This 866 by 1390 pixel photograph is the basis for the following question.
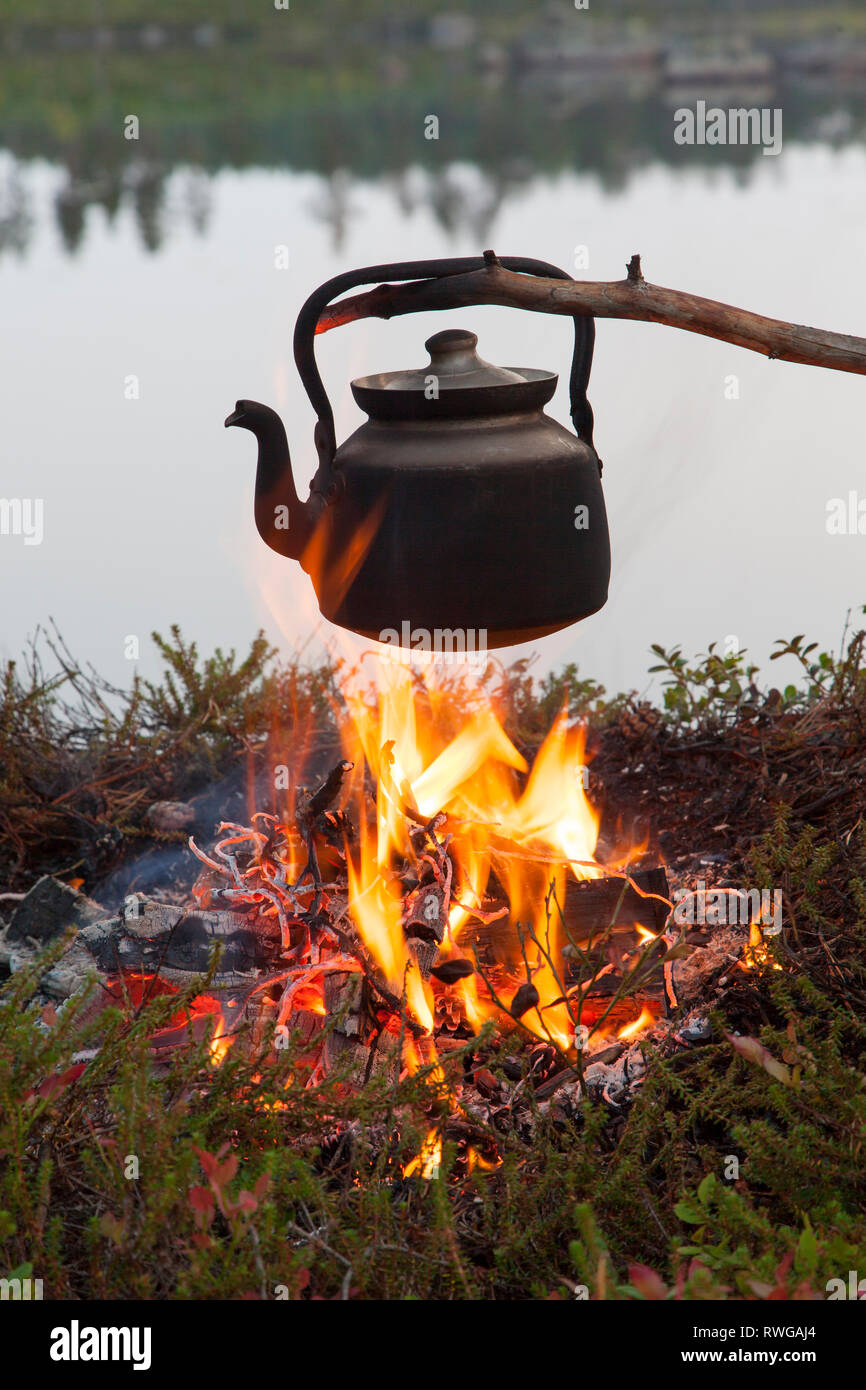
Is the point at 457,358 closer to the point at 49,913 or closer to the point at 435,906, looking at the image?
the point at 435,906

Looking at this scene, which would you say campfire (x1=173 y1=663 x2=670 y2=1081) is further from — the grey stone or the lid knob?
the lid knob

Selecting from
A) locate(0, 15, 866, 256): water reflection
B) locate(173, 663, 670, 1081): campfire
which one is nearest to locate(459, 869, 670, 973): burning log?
locate(173, 663, 670, 1081): campfire

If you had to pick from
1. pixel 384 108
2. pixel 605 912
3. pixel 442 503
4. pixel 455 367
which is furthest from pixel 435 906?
pixel 384 108

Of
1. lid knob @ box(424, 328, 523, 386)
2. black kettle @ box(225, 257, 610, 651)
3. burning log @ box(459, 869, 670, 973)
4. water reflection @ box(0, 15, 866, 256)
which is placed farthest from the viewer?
water reflection @ box(0, 15, 866, 256)

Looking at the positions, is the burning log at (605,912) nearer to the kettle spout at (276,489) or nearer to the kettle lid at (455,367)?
the kettle spout at (276,489)

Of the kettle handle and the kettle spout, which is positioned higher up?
the kettle handle

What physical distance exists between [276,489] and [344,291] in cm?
33

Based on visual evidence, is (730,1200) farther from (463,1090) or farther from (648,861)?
(648,861)

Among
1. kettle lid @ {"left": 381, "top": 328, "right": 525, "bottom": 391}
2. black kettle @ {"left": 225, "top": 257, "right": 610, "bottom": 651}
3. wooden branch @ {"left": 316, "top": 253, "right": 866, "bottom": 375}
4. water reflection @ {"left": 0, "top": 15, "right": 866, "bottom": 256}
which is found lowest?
black kettle @ {"left": 225, "top": 257, "right": 610, "bottom": 651}

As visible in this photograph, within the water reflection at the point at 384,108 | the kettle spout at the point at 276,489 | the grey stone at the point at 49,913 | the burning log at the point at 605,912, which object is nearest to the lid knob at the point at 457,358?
the kettle spout at the point at 276,489

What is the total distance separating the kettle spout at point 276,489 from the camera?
2.11 metres

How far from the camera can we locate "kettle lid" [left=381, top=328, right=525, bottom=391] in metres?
2.04
